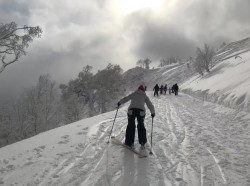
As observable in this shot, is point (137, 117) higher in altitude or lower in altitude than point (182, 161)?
higher

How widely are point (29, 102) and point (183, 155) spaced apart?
150 ft

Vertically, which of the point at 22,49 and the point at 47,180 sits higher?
the point at 22,49

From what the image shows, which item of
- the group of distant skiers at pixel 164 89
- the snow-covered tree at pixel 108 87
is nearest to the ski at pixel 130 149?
the group of distant skiers at pixel 164 89

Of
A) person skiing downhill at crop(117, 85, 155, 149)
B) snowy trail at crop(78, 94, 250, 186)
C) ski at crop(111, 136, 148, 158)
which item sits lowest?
snowy trail at crop(78, 94, 250, 186)

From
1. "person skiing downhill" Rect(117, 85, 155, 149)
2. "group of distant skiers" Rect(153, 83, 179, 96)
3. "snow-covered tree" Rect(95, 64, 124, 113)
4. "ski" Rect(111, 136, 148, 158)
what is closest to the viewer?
"ski" Rect(111, 136, 148, 158)

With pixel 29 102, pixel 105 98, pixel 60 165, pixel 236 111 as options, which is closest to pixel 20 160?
pixel 60 165

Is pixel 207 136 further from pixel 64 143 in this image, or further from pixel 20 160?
pixel 20 160

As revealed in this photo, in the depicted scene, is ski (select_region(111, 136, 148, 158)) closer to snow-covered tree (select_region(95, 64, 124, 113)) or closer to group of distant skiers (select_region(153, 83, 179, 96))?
group of distant skiers (select_region(153, 83, 179, 96))

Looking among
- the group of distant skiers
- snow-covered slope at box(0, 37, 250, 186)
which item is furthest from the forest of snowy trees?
snow-covered slope at box(0, 37, 250, 186)

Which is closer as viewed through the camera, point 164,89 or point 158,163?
point 158,163

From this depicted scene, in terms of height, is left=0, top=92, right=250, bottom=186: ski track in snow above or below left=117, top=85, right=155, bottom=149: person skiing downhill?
below

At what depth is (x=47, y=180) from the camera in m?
6.30

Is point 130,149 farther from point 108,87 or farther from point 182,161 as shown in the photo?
point 108,87

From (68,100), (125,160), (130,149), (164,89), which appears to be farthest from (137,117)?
(68,100)
